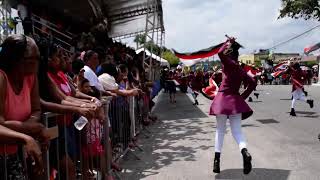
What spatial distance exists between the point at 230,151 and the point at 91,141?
149 inches

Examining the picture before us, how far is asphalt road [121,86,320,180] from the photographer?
255 inches

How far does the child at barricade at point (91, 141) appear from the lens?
191 inches

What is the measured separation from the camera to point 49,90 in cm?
405

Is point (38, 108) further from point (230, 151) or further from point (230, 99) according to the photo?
point (230, 151)

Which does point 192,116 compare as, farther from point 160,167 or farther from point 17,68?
point 17,68

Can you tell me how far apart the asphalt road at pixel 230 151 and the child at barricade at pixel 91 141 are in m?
1.26

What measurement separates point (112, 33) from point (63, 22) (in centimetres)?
1281

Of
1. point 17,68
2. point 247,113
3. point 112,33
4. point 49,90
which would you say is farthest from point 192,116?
point 112,33

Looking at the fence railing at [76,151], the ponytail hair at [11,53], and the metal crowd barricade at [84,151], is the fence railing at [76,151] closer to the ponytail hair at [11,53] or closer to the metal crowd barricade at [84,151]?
the metal crowd barricade at [84,151]

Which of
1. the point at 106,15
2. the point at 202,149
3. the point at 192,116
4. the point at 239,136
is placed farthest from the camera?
the point at 106,15

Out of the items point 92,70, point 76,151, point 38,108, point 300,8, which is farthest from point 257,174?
point 300,8

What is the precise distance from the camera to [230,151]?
8117 millimetres

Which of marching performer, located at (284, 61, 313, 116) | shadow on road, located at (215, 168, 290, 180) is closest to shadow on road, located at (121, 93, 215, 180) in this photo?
shadow on road, located at (215, 168, 290, 180)

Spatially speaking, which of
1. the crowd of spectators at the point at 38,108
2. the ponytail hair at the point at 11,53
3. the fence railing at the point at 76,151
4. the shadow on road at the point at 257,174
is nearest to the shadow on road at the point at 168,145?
the fence railing at the point at 76,151
